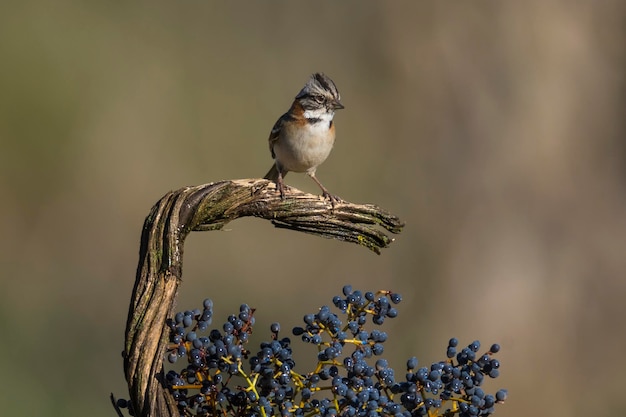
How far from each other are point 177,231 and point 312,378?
12.4 inches

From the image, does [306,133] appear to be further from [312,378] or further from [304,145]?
[312,378]

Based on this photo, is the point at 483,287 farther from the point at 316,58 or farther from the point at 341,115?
the point at 316,58

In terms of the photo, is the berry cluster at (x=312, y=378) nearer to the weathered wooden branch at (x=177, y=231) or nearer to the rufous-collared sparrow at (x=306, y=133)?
the weathered wooden branch at (x=177, y=231)

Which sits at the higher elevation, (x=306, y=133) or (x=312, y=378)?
(x=306, y=133)

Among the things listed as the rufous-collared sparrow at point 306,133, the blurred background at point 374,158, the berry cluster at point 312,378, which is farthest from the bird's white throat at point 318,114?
the berry cluster at point 312,378

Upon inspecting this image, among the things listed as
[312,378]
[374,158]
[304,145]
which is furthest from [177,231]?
[374,158]

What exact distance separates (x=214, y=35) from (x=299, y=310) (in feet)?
4.93

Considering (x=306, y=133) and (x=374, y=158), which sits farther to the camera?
(x=374, y=158)

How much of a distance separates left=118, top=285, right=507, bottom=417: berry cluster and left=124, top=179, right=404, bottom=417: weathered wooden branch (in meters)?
0.03

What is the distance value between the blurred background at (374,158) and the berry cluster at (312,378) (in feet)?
9.43

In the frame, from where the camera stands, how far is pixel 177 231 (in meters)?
1.38

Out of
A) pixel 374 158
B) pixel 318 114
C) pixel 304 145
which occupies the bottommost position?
pixel 304 145

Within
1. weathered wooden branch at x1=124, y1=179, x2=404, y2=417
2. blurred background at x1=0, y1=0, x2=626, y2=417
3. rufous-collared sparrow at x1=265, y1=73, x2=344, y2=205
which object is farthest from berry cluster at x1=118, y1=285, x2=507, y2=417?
blurred background at x1=0, y1=0, x2=626, y2=417

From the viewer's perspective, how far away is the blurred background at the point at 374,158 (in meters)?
4.32
